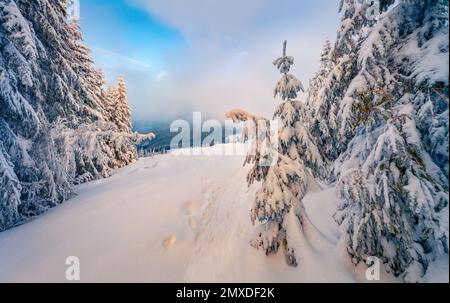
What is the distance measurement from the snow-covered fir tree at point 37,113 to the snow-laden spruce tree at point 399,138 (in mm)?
10272

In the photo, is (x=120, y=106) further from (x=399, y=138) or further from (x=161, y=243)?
(x=399, y=138)

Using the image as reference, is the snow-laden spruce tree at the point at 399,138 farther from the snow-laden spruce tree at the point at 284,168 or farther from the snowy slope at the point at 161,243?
the snow-laden spruce tree at the point at 284,168

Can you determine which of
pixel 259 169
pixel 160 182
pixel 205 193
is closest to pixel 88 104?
pixel 160 182

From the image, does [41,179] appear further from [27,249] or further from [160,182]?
[160,182]

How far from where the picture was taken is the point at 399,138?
3818 millimetres

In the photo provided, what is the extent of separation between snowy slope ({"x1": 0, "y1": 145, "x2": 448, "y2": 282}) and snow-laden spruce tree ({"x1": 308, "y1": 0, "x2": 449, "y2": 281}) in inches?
27.9

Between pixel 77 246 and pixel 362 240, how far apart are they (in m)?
7.74

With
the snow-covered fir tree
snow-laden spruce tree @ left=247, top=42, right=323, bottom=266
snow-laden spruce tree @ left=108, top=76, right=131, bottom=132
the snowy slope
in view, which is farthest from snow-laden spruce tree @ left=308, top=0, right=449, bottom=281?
snow-laden spruce tree @ left=108, top=76, right=131, bottom=132

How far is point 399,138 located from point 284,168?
2.50 m

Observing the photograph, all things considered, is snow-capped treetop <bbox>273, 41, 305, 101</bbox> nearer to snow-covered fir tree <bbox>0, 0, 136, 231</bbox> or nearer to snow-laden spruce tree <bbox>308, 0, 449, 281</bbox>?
snow-laden spruce tree <bbox>308, 0, 449, 281</bbox>

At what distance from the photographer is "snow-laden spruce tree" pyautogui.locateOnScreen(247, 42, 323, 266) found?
5582 mm

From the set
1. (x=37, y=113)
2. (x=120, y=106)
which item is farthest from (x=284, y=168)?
(x=120, y=106)

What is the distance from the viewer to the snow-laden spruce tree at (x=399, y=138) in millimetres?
3725

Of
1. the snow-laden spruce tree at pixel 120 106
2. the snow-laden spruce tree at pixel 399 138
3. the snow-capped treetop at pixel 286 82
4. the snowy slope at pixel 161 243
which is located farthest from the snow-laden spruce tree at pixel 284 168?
the snow-laden spruce tree at pixel 120 106
